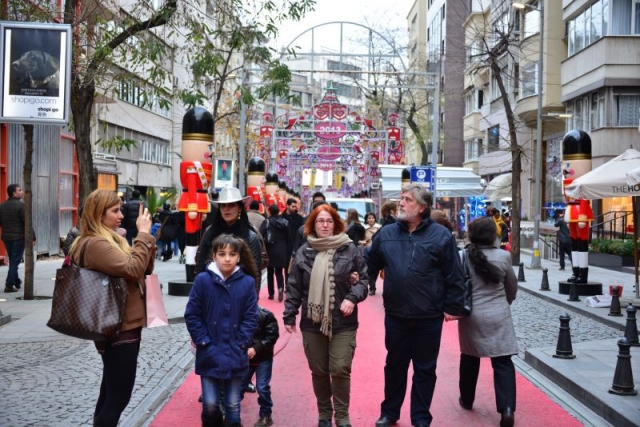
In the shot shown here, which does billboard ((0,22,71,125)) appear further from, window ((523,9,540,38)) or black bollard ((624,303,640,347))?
window ((523,9,540,38))

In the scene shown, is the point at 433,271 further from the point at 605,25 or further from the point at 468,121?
the point at 468,121

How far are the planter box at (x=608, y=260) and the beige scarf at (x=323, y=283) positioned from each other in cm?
2125

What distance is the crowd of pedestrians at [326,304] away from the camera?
5613 mm

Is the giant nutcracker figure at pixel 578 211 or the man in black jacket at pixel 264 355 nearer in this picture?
the man in black jacket at pixel 264 355

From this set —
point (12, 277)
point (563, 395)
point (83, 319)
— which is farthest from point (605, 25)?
point (83, 319)

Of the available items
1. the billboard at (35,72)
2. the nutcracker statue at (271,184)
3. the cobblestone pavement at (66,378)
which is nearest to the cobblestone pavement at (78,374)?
the cobblestone pavement at (66,378)

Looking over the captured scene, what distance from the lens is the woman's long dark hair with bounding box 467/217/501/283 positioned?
297 inches

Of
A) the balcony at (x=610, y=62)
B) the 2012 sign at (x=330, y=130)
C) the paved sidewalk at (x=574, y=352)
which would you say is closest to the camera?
the paved sidewalk at (x=574, y=352)

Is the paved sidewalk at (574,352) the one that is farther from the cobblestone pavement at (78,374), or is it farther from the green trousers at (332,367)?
the green trousers at (332,367)

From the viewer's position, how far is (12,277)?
1662cm

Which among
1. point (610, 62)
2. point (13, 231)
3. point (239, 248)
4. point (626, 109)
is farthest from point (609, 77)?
point (239, 248)

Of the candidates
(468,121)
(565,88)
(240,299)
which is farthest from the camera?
(468,121)

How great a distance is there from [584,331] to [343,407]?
→ 728 cm

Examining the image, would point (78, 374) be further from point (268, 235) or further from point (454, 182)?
point (454, 182)
